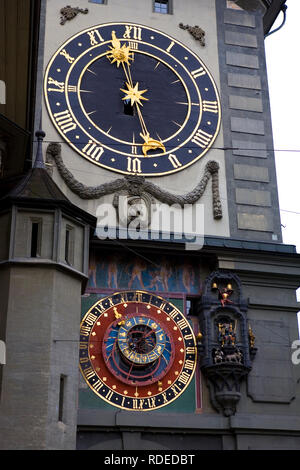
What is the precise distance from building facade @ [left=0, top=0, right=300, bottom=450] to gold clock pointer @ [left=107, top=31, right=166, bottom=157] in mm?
34

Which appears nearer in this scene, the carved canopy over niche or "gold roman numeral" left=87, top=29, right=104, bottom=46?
the carved canopy over niche

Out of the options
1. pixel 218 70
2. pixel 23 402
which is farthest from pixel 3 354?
pixel 218 70

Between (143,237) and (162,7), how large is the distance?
580cm

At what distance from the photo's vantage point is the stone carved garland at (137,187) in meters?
14.8

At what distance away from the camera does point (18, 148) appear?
1446cm

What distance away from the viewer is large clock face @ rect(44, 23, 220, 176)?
610 inches

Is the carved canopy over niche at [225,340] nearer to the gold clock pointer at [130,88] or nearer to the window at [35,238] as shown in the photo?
the gold clock pointer at [130,88]

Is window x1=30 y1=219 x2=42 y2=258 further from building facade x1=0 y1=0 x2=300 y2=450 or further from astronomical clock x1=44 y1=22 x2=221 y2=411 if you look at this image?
astronomical clock x1=44 y1=22 x2=221 y2=411

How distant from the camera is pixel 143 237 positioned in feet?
47.7

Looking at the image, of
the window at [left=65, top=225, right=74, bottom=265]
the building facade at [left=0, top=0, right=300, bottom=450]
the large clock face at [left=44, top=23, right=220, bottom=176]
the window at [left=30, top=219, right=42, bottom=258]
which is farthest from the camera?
the large clock face at [left=44, top=23, right=220, bottom=176]

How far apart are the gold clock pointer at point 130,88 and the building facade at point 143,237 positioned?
0.11 ft

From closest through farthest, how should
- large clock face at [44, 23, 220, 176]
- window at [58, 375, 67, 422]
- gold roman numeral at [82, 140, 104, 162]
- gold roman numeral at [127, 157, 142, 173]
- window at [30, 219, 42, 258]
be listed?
window at [58, 375, 67, 422]
window at [30, 219, 42, 258]
gold roman numeral at [82, 140, 104, 162]
gold roman numeral at [127, 157, 142, 173]
large clock face at [44, 23, 220, 176]

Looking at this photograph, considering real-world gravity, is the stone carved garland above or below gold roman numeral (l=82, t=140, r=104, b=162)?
below

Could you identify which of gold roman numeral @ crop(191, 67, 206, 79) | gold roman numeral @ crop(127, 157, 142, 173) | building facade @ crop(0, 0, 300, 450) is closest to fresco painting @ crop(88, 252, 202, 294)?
building facade @ crop(0, 0, 300, 450)
